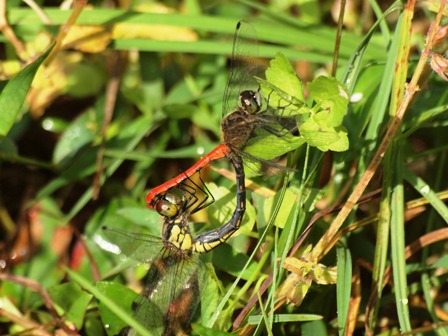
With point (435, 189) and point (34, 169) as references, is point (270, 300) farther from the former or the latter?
point (34, 169)

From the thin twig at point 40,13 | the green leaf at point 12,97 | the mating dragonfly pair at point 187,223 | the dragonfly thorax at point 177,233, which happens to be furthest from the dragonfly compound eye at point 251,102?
the thin twig at point 40,13

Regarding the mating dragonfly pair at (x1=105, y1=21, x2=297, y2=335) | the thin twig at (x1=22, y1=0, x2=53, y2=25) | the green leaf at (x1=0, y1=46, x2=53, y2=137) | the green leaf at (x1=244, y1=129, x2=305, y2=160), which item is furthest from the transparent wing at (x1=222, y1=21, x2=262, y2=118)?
the thin twig at (x1=22, y1=0, x2=53, y2=25)

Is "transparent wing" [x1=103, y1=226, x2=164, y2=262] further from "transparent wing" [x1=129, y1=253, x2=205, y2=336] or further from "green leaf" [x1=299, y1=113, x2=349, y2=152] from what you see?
"green leaf" [x1=299, y1=113, x2=349, y2=152]

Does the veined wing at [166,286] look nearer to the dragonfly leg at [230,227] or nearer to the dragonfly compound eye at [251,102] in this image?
the dragonfly leg at [230,227]

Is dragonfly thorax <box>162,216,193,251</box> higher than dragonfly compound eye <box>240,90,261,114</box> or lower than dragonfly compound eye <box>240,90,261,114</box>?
lower

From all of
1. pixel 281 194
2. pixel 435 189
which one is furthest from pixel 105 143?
pixel 435 189

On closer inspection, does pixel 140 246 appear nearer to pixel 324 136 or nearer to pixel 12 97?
pixel 12 97
